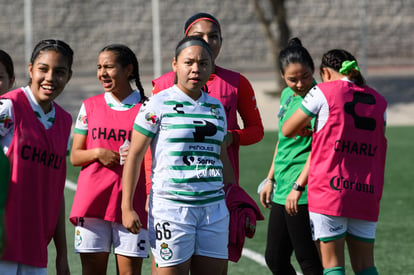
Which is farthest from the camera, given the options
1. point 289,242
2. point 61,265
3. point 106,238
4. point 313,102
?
point 289,242

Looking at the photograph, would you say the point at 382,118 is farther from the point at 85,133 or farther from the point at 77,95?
the point at 77,95

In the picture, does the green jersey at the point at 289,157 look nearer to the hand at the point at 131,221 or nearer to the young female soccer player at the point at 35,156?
the hand at the point at 131,221

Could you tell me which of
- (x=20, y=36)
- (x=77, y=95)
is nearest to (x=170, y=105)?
(x=77, y=95)

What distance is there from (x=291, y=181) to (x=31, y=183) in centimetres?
225

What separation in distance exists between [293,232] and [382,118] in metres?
1.09

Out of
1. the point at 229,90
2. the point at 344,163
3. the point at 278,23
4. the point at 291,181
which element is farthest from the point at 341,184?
the point at 278,23

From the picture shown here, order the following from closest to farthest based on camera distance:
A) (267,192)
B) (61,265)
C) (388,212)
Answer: (61,265)
(267,192)
(388,212)

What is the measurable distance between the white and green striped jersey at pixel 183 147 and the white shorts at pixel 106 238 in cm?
78

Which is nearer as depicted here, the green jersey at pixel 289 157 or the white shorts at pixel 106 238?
A: the white shorts at pixel 106 238

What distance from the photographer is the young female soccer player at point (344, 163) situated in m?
4.98

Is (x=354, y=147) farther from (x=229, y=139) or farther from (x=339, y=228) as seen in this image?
(x=229, y=139)

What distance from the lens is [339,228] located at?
504 centimetres

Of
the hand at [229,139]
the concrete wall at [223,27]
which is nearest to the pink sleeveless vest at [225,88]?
the hand at [229,139]

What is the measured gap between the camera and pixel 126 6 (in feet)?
96.6
